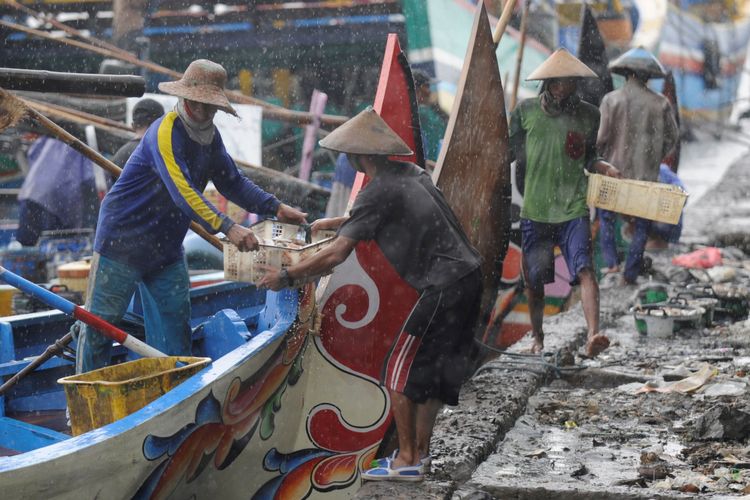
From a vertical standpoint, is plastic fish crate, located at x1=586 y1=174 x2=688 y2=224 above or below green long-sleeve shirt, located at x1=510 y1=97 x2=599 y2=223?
below

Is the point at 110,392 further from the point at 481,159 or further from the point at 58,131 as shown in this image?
the point at 481,159

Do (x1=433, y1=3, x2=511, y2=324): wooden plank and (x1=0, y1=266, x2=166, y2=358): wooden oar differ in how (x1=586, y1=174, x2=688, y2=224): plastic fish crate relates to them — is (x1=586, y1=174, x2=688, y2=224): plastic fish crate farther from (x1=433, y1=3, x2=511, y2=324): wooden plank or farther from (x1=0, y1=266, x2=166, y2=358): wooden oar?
(x1=0, y1=266, x2=166, y2=358): wooden oar

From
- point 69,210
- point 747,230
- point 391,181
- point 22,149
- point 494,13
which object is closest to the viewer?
point 391,181

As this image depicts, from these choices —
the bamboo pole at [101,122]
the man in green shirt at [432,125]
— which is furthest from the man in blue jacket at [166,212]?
the man in green shirt at [432,125]

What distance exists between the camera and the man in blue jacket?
5047mm

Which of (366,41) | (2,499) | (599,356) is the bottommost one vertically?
(599,356)

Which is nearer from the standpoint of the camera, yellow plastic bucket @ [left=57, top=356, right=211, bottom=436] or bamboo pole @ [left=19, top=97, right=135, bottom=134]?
yellow plastic bucket @ [left=57, top=356, right=211, bottom=436]

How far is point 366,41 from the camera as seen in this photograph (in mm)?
15711

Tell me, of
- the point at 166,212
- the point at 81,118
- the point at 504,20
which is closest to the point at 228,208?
the point at 81,118

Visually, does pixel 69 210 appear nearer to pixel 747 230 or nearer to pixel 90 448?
pixel 90 448

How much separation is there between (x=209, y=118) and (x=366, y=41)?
10795mm

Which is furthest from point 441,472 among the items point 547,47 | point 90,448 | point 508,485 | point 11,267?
point 547,47

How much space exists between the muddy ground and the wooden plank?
0.82 metres

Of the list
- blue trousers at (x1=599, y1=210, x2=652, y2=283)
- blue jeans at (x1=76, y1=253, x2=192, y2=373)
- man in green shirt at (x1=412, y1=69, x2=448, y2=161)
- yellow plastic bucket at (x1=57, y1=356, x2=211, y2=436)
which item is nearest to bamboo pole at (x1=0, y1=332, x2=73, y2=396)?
blue jeans at (x1=76, y1=253, x2=192, y2=373)
